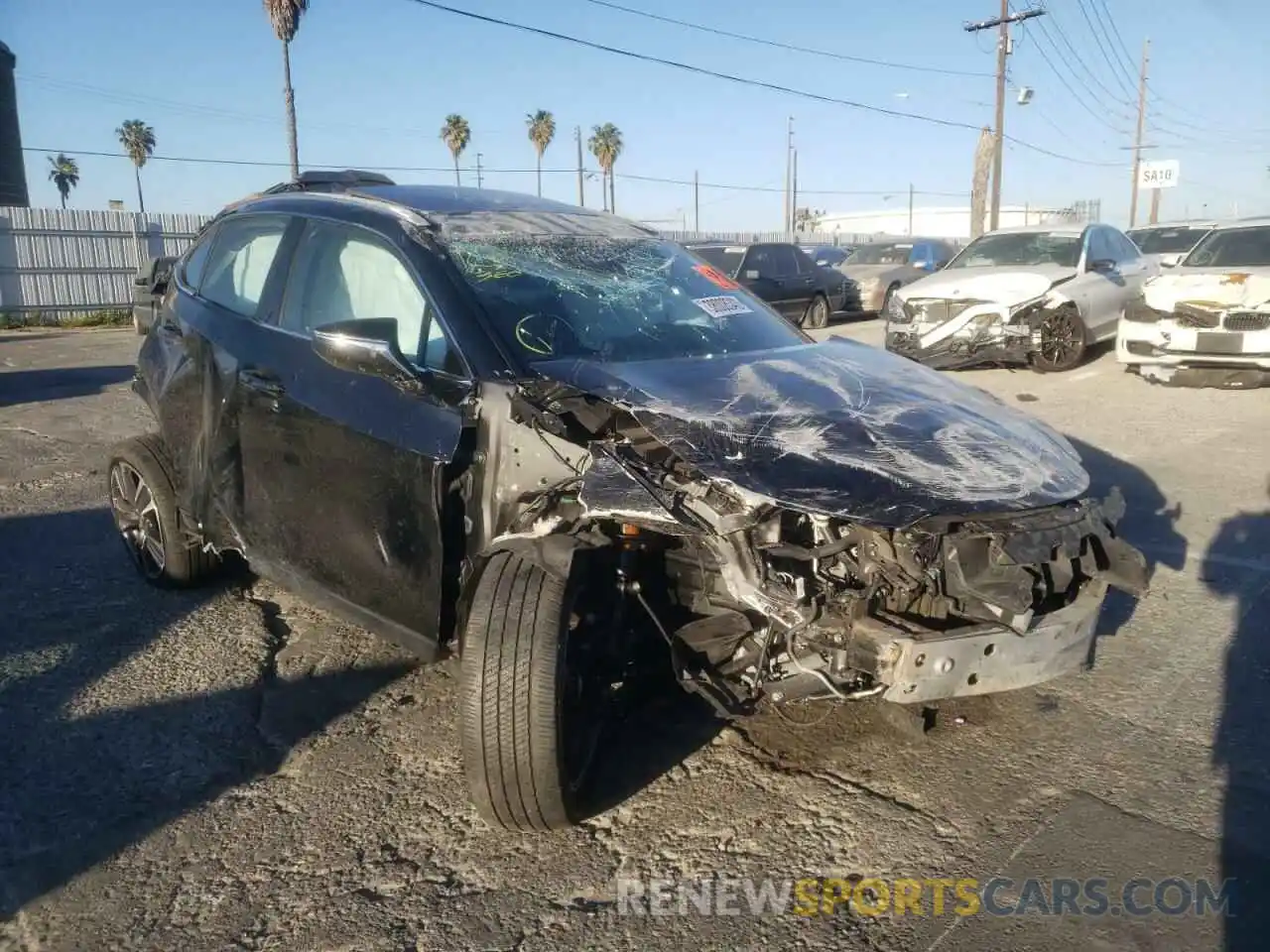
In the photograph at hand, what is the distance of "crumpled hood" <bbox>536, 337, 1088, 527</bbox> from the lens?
104 inches

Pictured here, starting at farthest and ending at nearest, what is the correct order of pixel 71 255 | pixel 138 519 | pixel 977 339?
pixel 71 255 < pixel 977 339 < pixel 138 519

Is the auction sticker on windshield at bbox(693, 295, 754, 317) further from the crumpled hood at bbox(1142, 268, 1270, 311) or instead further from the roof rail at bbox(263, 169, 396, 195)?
the crumpled hood at bbox(1142, 268, 1270, 311)

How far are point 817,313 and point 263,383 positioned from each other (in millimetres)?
14830

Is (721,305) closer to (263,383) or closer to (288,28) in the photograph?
(263,383)

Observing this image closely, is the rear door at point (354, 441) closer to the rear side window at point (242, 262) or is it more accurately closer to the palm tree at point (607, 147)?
the rear side window at point (242, 262)

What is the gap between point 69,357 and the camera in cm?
1388

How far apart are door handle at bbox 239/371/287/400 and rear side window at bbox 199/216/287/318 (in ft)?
1.01

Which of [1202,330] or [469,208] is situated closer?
[469,208]

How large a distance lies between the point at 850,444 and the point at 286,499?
1975mm

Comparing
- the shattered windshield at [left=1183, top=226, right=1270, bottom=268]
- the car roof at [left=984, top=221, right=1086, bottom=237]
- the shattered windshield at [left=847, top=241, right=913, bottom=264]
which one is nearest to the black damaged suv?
the shattered windshield at [left=1183, top=226, right=1270, bottom=268]

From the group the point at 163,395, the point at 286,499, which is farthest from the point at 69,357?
the point at 286,499

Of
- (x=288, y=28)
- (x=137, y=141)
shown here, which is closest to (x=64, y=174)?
(x=137, y=141)

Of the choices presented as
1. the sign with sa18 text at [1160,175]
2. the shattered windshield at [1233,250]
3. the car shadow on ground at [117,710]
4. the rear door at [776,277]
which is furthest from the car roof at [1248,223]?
the sign with sa18 text at [1160,175]

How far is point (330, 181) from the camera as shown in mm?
4355
